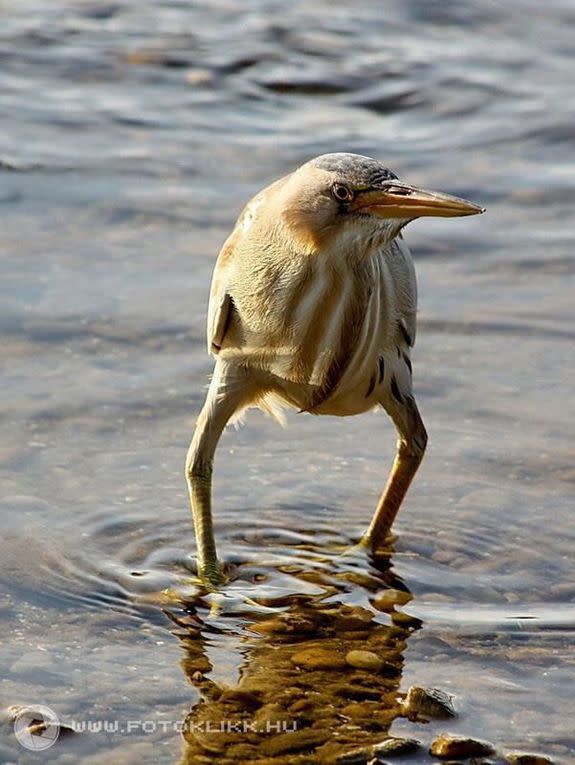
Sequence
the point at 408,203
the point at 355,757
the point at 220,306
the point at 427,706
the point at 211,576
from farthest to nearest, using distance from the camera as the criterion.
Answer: the point at 211,576 → the point at 220,306 → the point at 427,706 → the point at 408,203 → the point at 355,757

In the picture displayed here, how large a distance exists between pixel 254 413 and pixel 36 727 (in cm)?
261

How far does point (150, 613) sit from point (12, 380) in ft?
6.30

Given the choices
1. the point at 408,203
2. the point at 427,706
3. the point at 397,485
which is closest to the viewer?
the point at 408,203

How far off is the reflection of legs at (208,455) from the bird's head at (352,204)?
0.71m

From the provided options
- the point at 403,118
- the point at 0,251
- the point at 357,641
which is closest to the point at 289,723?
the point at 357,641

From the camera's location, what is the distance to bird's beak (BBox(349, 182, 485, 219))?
4.41 m

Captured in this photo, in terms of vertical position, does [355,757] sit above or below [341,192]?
below

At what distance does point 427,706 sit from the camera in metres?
4.54

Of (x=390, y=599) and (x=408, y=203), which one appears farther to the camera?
(x=390, y=599)

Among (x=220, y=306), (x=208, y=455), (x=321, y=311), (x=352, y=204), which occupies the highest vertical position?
(x=352, y=204)

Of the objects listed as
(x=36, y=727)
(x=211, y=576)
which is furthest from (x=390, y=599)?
(x=36, y=727)

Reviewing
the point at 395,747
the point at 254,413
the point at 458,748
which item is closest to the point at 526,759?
the point at 458,748

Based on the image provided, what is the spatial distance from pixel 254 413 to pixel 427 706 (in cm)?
242

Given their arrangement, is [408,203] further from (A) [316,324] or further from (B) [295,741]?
(B) [295,741]
